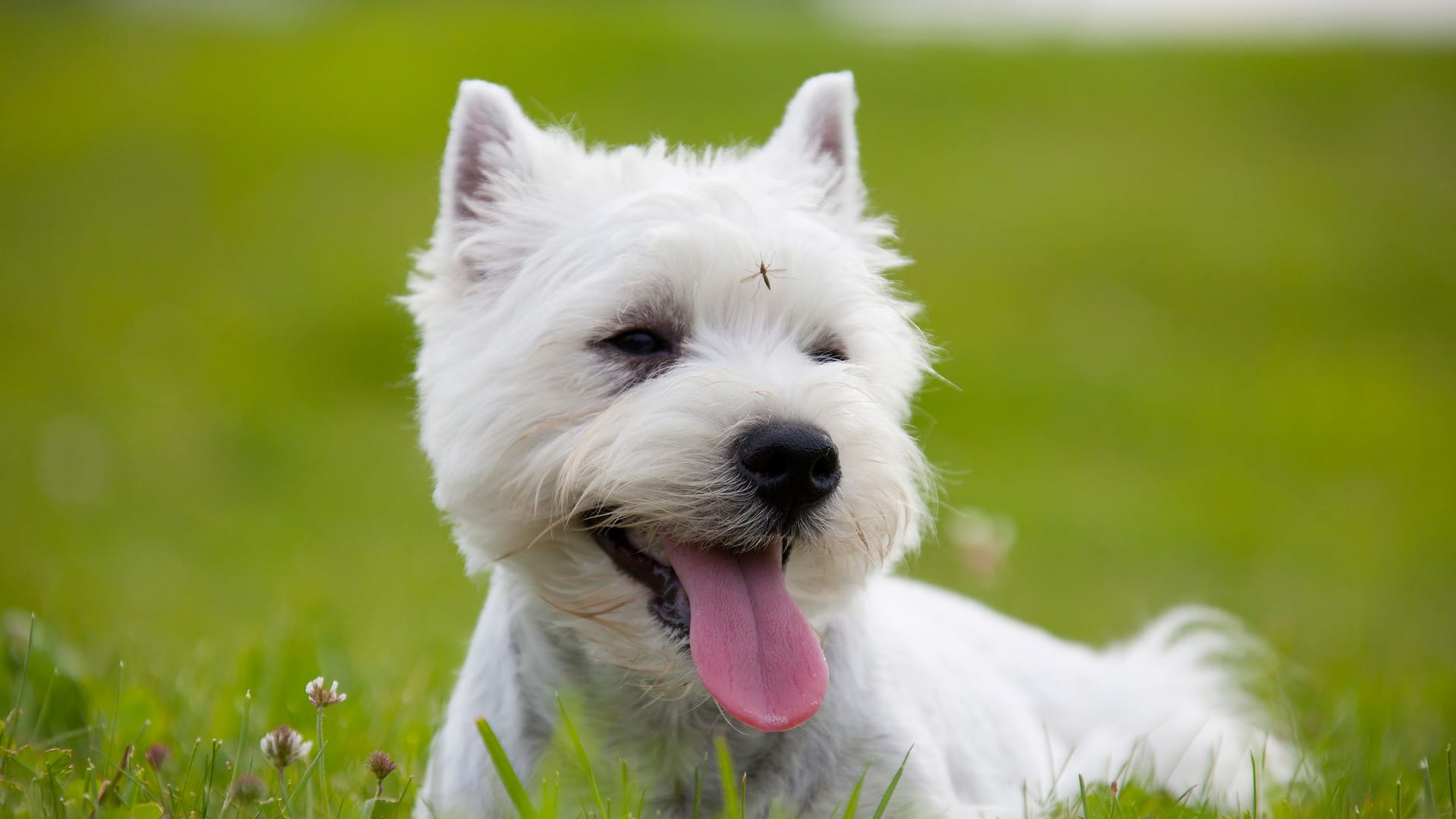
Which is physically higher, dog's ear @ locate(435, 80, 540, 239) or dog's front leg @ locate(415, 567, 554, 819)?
dog's ear @ locate(435, 80, 540, 239)

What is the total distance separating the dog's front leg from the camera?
351 centimetres

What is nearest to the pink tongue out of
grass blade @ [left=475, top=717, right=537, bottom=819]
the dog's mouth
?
the dog's mouth

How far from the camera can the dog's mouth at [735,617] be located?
3209 mm

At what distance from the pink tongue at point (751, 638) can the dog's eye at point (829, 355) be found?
0.64m

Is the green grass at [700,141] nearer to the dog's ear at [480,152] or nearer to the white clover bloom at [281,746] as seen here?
the white clover bloom at [281,746]

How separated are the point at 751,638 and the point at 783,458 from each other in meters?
0.47

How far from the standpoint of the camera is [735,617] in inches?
131

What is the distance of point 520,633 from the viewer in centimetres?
371

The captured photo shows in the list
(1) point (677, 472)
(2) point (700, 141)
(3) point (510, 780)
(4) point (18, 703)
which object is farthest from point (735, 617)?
(2) point (700, 141)

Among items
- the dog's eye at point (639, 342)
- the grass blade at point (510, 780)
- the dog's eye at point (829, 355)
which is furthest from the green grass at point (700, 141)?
the dog's eye at point (829, 355)

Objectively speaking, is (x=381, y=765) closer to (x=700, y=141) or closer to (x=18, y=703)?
(x=18, y=703)

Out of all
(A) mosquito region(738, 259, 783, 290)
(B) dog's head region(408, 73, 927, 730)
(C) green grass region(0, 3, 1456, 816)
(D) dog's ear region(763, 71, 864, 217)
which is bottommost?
(C) green grass region(0, 3, 1456, 816)

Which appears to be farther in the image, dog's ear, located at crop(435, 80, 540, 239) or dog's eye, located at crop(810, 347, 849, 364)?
dog's ear, located at crop(435, 80, 540, 239)

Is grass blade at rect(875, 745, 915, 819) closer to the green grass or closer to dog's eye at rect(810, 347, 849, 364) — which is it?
the green grass
